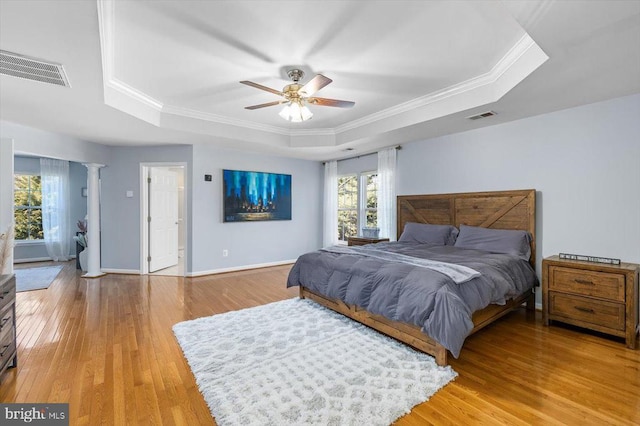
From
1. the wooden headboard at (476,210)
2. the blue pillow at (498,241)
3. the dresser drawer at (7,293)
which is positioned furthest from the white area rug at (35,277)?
the blue pillow at (498,241)

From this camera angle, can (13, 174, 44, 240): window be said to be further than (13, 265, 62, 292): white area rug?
Yes

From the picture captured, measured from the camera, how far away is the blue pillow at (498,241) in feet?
11.7

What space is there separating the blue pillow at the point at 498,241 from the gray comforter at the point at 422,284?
17 cm

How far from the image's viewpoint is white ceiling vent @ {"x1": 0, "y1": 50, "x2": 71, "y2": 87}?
2.21 meters

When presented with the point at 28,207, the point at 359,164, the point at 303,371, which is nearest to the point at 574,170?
the point at 359,164

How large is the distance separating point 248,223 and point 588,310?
519 centimetres

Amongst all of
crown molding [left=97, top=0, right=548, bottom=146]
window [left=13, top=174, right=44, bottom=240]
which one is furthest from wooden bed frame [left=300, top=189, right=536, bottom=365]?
window [left=13, top=174, right=44, bottom=240]

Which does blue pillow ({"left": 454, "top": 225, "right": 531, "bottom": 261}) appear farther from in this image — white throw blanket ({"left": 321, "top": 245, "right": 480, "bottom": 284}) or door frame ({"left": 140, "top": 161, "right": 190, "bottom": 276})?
door frame ({"left": 140, "top": 161, "right": 190, "bottom": 276})

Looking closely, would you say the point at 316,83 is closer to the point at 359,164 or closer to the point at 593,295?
the point at 593,295

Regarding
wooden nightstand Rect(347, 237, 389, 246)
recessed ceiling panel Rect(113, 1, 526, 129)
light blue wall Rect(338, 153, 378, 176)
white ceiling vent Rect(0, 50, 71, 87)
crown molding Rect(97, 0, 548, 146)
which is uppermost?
recessed ceiling panel Rect(113, 1, 526, 129)

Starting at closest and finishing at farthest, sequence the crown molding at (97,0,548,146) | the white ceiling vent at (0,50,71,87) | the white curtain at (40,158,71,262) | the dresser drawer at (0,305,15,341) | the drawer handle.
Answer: the dresser drawer at (0,305,15,341) < the white ceiling vent at (0,50,71,87) < the crown molding at (97,0,548,146) < the drawer handle < the white curtain at (40,158,71,262)

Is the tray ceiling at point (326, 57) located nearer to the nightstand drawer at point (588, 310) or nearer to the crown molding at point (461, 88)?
the crown molding at point (461, 88)

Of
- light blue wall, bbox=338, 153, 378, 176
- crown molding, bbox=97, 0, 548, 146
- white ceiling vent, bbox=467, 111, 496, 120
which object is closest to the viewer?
crown molding, bbox=97, 0, 548, 146

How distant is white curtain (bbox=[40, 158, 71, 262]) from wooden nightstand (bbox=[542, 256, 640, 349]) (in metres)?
8.98
